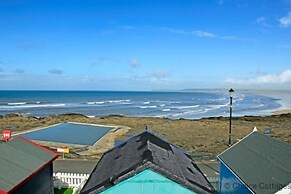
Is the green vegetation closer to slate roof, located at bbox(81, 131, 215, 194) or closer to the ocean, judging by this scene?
slate roof, located at bbox(81, 131, 215, 194)

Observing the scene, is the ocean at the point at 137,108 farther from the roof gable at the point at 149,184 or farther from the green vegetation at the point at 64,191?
the roof gable at the point at 149,184

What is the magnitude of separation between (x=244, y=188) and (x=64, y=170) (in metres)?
10.1

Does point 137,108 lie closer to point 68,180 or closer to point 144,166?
point 68,180

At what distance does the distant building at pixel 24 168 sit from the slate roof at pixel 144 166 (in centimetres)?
185

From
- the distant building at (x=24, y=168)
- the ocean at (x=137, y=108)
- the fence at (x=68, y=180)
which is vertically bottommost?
the ocean at (x=137, y=108)

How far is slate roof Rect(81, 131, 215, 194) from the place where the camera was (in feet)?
25.6

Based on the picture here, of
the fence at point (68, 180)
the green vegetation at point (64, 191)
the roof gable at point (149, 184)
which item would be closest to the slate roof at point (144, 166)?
the roof gable at point (149, 184)

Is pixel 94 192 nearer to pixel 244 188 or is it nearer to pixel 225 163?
pixel 244 188

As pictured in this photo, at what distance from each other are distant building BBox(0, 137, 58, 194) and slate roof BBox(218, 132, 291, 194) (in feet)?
21.5

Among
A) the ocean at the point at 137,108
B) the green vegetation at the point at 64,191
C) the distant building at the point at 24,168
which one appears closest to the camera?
the distant building at the point at 24,168

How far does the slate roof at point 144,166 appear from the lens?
307 inches

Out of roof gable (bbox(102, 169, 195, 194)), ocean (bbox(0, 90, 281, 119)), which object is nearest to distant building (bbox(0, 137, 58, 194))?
roof gable (bbox(102, 169, 195, 194))

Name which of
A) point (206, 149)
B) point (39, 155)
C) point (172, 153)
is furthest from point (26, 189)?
point (206, 149)

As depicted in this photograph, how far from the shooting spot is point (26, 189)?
9.29 metres
